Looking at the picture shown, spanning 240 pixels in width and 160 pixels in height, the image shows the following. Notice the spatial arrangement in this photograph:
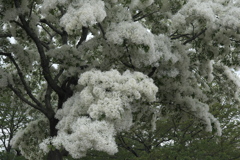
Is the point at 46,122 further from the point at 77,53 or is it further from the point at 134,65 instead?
the point at 134,65

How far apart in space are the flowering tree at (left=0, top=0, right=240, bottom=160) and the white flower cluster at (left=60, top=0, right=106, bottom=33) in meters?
0.02

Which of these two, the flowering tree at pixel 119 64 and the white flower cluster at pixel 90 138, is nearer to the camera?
the white flower cluster at pixel 90 138

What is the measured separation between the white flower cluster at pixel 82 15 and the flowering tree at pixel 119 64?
23mm

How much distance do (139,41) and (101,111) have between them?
2.42m

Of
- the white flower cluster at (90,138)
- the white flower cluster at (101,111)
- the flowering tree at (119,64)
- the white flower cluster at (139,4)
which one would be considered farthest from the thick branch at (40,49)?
the white flower cluster at (90,138)

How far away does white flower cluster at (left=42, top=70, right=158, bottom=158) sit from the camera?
19.4ft

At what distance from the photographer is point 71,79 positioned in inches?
451

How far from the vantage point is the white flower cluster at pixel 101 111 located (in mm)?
5926

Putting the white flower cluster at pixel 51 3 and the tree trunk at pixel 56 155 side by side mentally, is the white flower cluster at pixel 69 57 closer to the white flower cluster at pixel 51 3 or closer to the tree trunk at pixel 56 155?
the white flower cluster at pixel 51 3

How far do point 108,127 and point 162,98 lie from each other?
4.99 m

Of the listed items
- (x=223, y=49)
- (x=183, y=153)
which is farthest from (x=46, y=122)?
(x=223, y=49)

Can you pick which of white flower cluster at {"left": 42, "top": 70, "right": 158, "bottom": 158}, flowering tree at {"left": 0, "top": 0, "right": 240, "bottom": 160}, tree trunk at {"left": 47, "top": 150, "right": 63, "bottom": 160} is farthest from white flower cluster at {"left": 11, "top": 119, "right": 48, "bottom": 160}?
white flower cluster at {"left": 42, "top": 70, "right": 158, "bottom": 158}

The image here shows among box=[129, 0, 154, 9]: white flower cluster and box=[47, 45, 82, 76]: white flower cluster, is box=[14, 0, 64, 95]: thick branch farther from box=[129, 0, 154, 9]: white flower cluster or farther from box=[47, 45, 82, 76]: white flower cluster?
box=[129, 0, 154, 9]: white flower cluster

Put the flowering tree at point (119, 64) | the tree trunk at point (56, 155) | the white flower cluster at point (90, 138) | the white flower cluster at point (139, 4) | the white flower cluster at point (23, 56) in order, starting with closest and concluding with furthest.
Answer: the white flower cluster at point (90, 138) < the flowering tree at point (119, 64) < the white flower cluster at point (139, 4) < the tree trunk at point (56, 155) < the white flower cluster at point (23, 56)
